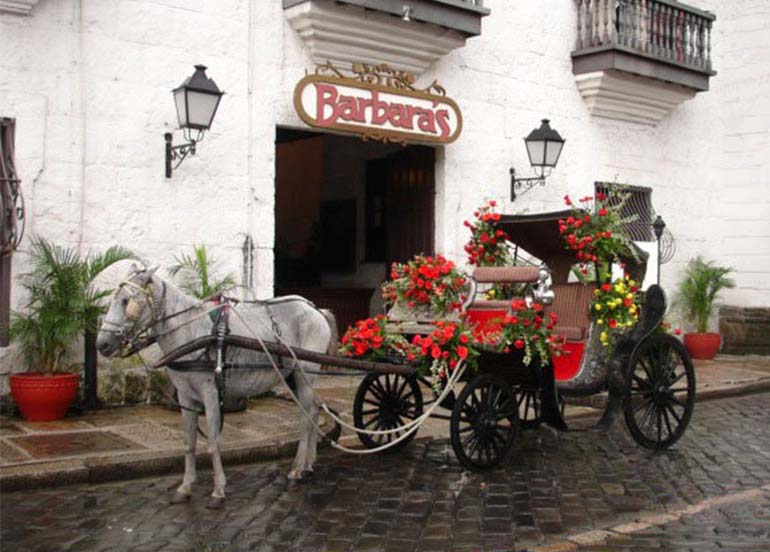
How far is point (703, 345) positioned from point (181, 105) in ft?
30.5

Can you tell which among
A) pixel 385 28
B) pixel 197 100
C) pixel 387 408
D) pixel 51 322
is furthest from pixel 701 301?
pixel 51 322

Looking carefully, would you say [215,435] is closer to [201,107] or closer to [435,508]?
[435,508]

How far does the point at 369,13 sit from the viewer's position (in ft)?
32.8

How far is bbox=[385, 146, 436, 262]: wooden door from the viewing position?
1181 centimetres

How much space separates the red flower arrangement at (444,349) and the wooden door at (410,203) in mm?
5402

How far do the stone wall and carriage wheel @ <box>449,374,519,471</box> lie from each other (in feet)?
30.7

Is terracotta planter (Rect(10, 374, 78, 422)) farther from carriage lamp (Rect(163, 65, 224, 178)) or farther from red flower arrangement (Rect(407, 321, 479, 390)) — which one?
red flower arrangement (Rect(407, 321, 479, 390))

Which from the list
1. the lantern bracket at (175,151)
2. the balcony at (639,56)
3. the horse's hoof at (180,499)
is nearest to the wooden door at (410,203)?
the balcony at (639,56)

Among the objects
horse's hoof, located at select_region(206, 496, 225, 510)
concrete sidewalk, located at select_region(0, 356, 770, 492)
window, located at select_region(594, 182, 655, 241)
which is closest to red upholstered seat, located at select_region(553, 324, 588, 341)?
concrete sidewalk, located at select_region(0, 356, 770, 492)

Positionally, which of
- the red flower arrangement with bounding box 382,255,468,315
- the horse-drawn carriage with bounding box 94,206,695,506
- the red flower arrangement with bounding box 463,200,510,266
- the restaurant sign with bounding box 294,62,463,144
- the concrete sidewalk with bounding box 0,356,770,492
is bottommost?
the concrete sidewalk with bounding box 0,356,770,492

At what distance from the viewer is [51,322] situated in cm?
781

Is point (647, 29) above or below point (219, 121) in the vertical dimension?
above

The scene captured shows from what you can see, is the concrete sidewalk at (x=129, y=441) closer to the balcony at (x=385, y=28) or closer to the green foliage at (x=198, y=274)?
the green foliage at (x=198, y=274)

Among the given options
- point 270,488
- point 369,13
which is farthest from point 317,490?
point 369,13
